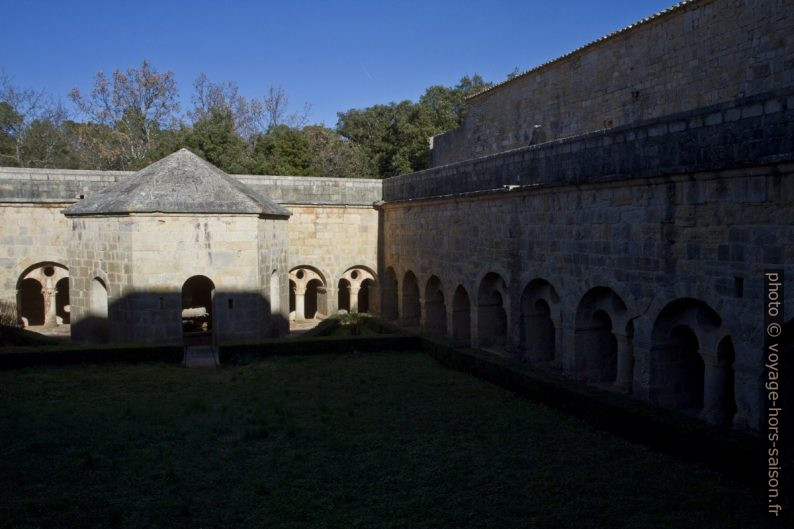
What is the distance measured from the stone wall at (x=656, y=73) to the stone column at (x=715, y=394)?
6640 millimetres

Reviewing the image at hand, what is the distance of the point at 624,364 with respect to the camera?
1059cm

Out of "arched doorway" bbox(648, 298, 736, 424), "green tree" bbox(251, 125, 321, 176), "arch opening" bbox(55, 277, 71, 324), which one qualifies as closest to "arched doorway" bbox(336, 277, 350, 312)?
"green tree" bbox(251, 125, 321, 176)

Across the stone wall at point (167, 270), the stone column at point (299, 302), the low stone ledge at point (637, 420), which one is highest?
the stone wall at point (167, 270)

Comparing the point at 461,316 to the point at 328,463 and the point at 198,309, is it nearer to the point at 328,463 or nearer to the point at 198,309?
the point at 328,463

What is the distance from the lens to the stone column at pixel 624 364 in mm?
10453

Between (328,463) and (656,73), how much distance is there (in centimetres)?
1233

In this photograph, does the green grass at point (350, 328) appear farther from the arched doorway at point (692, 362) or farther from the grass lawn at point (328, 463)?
the arched doorway at point (692, 362)

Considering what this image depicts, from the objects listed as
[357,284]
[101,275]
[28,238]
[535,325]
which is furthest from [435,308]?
[28,238]

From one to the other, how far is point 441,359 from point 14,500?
869 centimetres

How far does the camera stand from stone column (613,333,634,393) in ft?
34.3

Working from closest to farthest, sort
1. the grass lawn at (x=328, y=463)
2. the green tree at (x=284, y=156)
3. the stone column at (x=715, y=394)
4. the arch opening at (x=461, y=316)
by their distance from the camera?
the grass lawn at (x=328, y=463) → the stone column at (x=715, y=394) → the arch opening at (x=461, y=316) → the green tree at (x=284, y=156)

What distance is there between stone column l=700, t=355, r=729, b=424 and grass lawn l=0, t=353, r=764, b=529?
1463 millimetres

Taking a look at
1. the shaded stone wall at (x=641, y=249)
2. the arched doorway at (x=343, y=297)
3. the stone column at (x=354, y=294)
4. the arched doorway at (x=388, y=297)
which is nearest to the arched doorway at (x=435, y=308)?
the shaded stone wall at (x=641, y=249)

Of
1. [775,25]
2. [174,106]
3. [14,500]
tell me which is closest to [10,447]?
[14,500]
